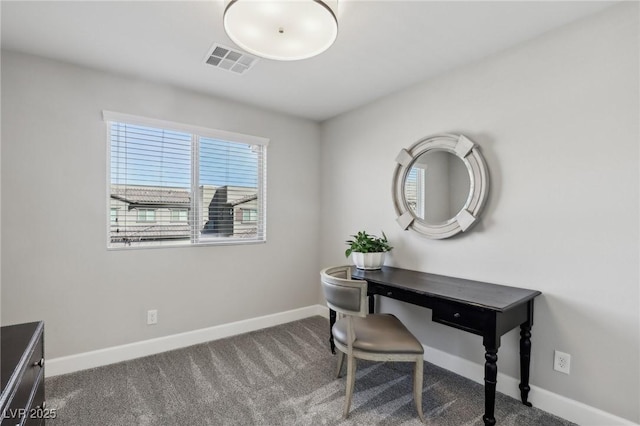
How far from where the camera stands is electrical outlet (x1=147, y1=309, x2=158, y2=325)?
8.80 feet

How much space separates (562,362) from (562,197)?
3.27 ft

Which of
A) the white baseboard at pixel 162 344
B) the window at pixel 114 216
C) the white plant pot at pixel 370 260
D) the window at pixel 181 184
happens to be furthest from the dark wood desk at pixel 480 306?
the window at pixel 114 216

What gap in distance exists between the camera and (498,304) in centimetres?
170

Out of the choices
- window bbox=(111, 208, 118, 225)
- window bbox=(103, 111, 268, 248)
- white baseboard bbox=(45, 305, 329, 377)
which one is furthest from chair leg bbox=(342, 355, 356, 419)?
window bbox=(111, 208, 118, 225)

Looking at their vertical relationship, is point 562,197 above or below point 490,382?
above

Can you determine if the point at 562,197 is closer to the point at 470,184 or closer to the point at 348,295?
the point at 470,184

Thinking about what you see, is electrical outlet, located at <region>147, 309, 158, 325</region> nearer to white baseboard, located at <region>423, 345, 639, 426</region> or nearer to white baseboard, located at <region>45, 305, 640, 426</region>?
white baseboard, located at <region>45, 305, 640, 426</region>

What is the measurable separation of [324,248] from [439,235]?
5.08 ft

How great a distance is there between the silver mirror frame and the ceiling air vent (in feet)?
4.72

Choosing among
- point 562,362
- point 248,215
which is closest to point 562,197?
point 562,362

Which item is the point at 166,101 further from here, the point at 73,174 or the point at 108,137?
the point at 73,174

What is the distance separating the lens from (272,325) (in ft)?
11.0

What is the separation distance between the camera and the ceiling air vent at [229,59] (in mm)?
2180

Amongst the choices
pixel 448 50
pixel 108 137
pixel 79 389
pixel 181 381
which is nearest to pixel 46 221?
pixel 108 137
